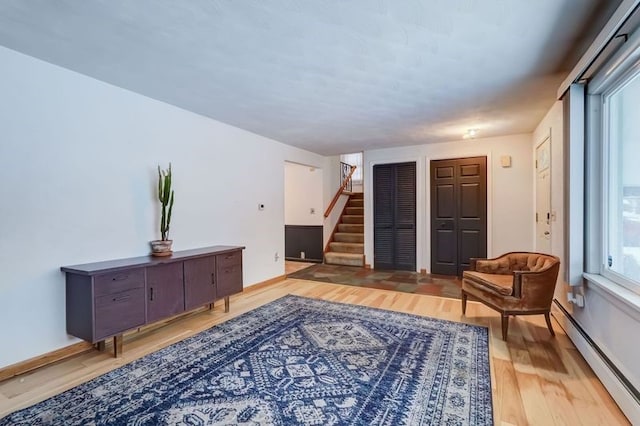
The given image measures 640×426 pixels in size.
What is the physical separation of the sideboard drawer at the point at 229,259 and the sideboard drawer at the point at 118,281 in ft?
2.89

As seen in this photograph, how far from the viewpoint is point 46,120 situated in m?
2.36

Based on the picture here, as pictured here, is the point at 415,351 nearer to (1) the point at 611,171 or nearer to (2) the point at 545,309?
(2) the point at 545,309

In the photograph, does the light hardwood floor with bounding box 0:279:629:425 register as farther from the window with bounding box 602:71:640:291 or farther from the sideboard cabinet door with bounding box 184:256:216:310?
the window with bounding box 602:71:640:291

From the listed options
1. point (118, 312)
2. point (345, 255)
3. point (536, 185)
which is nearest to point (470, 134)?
point (536, 185)

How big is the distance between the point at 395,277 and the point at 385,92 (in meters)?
3.23

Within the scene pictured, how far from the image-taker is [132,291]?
8.29ft

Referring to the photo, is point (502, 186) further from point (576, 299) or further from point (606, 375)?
point (606, 375)

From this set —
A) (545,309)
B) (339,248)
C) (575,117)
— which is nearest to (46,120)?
(575,117)

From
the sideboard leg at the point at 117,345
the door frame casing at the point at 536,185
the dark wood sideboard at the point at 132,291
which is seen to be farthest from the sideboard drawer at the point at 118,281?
the door frame casing at the point at 536,185

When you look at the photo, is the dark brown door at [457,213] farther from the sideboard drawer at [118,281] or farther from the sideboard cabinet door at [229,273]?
the sideboard drawer at [118,281]

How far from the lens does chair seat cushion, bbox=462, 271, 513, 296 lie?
9.13 ft

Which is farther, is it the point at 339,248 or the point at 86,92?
the point at 339,248

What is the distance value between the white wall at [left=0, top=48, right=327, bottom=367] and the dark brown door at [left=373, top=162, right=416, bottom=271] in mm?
3196

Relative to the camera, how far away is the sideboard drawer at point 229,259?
3.39 m
